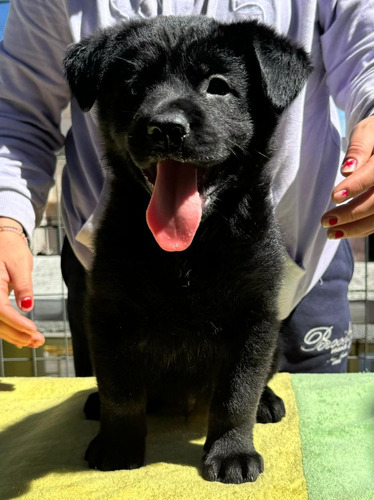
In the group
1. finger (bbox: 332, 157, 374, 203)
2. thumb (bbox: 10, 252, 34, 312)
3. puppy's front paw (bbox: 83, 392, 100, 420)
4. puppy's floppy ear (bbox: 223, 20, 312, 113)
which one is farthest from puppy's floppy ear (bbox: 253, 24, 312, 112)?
puppy's front paw (bbox: 83, 392, 100, 420)

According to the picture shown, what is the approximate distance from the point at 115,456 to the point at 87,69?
2.95 ft

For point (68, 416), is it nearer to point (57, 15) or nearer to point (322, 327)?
point (322, 327)

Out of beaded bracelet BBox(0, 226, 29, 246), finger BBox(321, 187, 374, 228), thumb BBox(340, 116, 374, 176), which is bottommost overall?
beaded bracelet BBox(0, 226, 29, 246)

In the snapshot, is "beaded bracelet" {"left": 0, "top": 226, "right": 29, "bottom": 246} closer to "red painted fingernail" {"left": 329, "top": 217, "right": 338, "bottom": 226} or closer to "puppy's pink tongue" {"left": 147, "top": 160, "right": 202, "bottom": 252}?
"puppy's pink tongue" {"left": 147, "top": 160, "right": 202, "bottom": 252}

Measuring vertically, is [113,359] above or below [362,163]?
below

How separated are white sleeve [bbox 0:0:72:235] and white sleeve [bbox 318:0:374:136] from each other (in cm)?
77

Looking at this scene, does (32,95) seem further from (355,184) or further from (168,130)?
(355,184)

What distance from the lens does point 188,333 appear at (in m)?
1.41

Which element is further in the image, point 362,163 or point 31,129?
point 31,129

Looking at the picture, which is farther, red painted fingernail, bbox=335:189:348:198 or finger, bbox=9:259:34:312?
finger, bbox=9:259:34:312

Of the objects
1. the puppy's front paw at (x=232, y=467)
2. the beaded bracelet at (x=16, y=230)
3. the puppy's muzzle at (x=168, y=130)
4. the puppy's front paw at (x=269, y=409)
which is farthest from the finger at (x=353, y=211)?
the beaded bracelet at (x=16, y=230)

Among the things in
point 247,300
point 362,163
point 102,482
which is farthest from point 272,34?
point 102,482

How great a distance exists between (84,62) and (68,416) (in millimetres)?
964

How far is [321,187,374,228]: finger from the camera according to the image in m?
1.24
